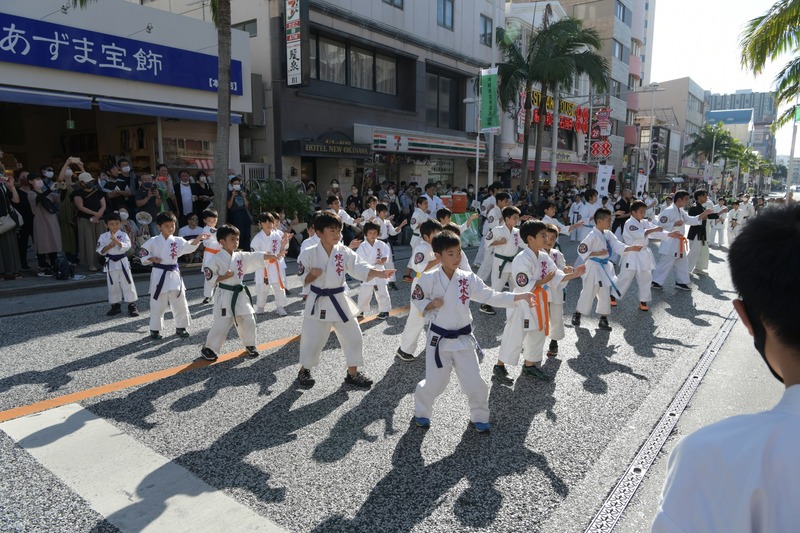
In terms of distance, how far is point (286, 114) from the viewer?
1727 cm

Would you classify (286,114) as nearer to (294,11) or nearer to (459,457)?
(294,11)

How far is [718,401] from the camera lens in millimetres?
4879

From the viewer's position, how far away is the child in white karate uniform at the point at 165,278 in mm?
6633

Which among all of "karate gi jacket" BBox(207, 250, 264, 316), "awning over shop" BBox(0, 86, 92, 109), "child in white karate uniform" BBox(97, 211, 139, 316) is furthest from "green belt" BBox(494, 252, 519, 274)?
"awning over shop" BBox(0, 86, 92, 109)

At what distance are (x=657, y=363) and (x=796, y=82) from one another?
11687mm

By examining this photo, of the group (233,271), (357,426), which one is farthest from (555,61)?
(357,426)

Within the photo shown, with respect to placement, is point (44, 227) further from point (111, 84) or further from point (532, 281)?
point (532, 281)

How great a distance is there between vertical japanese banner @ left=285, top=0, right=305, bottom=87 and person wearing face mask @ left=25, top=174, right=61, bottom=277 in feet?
27.1

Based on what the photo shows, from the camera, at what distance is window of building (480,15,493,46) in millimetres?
26609

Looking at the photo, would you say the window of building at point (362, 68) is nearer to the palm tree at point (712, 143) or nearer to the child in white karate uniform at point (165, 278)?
the child in white karate uniform at point (165, 278)

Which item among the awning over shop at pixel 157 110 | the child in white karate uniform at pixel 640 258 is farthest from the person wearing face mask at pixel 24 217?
the child in white karate uniform at pixel 640 258

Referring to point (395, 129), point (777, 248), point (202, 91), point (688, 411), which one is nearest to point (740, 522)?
point (777, 248)

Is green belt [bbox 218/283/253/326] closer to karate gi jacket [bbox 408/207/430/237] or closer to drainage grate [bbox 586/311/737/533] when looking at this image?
drainage grate [bbox 586/311/737/533]

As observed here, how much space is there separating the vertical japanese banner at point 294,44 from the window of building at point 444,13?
Result: 9.40 meters
